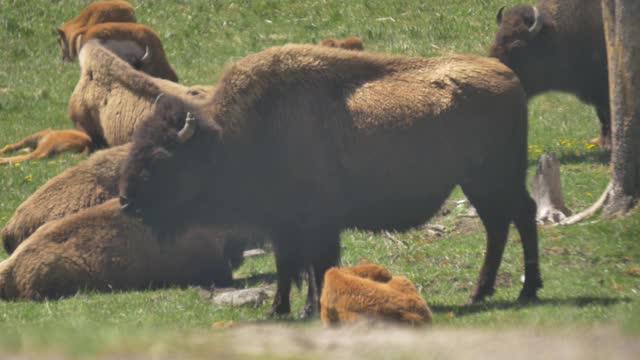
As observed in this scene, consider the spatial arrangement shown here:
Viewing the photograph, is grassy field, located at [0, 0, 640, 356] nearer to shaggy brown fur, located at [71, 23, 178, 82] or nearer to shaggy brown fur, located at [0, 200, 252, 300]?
shaggy brown fur, located at [0, 200, 252, 300]

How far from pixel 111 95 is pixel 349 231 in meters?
4.81

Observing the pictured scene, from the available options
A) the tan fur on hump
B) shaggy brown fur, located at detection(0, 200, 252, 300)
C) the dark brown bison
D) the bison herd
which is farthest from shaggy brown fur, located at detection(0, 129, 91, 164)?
the tan fur on hump

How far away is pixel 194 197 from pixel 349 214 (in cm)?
139

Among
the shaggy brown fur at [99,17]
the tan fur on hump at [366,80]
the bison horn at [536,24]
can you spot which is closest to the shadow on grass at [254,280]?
the tan fur on hump at [366,80]

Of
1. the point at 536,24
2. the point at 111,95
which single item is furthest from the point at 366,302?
the point at 536,24

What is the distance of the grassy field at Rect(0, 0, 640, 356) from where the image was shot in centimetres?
889

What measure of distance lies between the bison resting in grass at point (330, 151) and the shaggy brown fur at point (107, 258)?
1.34m

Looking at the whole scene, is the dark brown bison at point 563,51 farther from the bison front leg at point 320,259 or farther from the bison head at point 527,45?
the bison front leg at point 320,259

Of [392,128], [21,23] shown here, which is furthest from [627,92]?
[21,23]

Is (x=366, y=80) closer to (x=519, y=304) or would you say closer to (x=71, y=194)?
(x=519, y=304)

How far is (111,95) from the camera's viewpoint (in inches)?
679

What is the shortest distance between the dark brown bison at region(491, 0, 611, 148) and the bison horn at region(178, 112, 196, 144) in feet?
24.8

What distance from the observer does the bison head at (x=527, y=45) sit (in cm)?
1706

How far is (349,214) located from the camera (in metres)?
10.7
